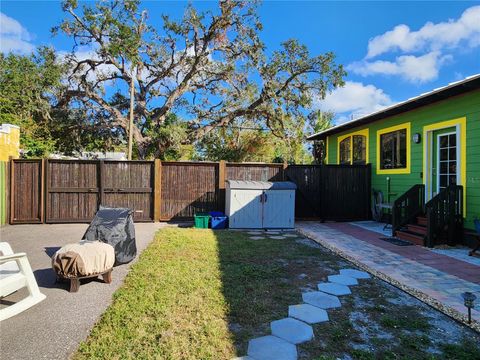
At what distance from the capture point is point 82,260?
342 cm

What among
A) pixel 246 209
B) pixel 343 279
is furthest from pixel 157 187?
pixel 343 279

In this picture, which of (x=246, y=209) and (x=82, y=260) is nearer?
(x=82, y=260)

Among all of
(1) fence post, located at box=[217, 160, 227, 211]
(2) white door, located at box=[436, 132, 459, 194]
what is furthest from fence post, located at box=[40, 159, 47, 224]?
(2) white door, located at box=[436, 132, 459, 194]

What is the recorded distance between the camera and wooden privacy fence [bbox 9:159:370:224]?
7895 millimetres

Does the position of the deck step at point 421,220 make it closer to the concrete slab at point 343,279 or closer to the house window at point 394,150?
the house window at point 394,150

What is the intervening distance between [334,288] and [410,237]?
366 cm

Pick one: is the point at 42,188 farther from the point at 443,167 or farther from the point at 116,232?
the point at 443,167

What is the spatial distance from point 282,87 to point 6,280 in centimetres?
1386

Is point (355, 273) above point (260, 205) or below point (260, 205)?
below

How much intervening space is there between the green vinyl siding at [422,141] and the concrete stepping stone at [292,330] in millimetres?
5105

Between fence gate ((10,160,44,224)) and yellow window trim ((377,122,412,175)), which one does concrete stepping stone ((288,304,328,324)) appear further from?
fence gate ((10,160,44,224))

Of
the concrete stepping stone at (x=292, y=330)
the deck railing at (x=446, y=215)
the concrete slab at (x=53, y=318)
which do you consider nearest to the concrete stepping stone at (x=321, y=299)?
the concrete stepping stone at (x=292, y=330)

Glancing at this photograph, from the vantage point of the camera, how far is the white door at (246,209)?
25.2 feet

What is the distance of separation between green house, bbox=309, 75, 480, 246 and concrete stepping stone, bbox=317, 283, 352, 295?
3.25 m
